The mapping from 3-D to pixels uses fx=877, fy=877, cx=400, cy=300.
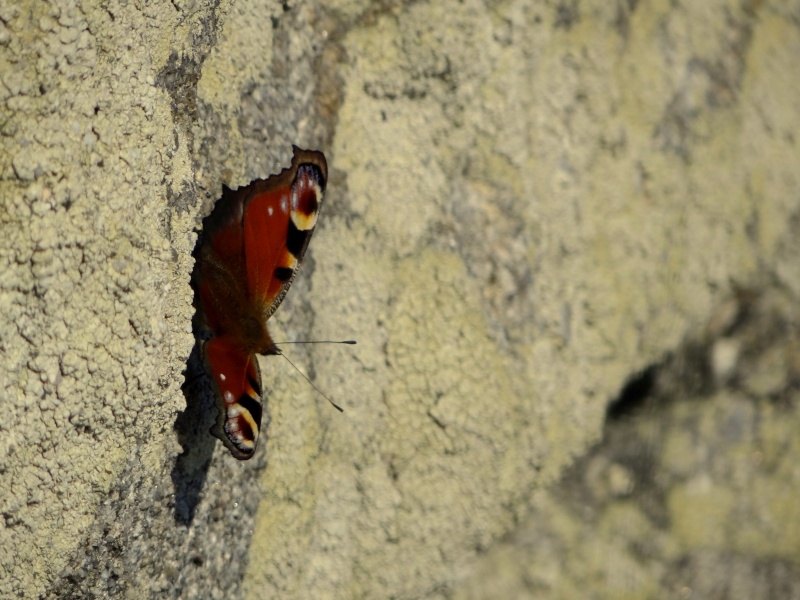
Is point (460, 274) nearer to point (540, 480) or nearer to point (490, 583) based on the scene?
point (540, 480)

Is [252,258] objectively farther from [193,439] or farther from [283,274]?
[193,439]

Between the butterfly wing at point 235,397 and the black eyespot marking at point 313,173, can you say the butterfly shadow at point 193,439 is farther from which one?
the black eyespot marking at point 313,173

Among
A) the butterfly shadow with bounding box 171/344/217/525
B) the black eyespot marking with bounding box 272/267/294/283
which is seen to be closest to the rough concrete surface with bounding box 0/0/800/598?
the butterfly shadow with bounding box 171/344/217/525

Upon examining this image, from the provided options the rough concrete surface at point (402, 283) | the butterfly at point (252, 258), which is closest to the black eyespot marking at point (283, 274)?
the butterfly at point (252, 258)

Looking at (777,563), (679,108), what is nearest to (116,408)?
(679,108)

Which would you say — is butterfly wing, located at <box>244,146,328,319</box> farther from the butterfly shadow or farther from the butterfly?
the butterfly shadow

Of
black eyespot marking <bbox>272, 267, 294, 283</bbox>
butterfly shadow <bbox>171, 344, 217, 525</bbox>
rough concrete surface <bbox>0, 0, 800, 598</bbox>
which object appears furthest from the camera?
black eyespot marking <bbox>272, 267, 294, 283</bbox>
